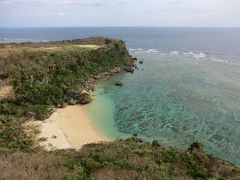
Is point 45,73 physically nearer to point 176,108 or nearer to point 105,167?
point 176,108

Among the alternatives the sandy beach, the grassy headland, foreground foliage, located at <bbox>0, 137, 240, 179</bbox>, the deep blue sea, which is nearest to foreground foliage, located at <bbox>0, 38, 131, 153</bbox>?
the grassy headland

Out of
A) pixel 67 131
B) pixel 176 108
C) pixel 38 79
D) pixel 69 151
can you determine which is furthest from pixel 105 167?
pixel 38 79

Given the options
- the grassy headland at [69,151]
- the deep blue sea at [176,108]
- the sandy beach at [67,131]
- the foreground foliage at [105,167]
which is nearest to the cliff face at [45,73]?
the grassy headland at [69,151]

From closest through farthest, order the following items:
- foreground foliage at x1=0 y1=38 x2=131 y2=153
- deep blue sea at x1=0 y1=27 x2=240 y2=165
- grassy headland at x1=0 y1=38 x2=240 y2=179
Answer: grassy headland at x1=0 y1=38 x2=240 y2=179
deep blue sea at x1=0 y1=27 x2=240 y2=165
foreground foliage at x1=0 y1=38 x2=131 y2=153

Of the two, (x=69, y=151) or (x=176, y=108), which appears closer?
(x=69, y=151)

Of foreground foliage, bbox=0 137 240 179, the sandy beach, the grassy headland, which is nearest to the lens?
foreground foliage, bbox=0 137 240 179

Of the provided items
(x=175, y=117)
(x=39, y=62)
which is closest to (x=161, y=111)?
(x=175, y=117)

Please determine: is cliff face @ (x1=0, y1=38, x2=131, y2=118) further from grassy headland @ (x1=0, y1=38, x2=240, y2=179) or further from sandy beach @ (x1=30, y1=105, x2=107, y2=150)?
sandy beach @ (x1=30, y1=105, x2=107, y2=150)
